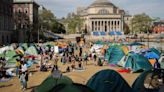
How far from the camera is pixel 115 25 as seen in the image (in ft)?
510

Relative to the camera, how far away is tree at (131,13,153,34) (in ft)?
446

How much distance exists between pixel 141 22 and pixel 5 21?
3054 inches

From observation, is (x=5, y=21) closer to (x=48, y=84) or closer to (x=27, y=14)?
(x=27, y=14)

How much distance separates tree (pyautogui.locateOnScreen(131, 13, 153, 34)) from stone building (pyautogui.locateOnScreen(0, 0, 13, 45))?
72.1 m

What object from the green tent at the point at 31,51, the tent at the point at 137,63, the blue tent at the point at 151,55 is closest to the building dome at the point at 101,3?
the green tent at the point at 31,51

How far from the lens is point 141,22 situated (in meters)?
136

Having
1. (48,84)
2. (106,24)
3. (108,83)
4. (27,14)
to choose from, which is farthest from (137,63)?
(106,24)

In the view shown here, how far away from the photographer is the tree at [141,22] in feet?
446

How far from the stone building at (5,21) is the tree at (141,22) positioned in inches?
2839

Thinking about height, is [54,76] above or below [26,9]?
below

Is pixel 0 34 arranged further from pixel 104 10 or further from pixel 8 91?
pixel 104 10

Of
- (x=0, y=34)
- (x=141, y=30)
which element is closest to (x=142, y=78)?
(x=0, y=34)

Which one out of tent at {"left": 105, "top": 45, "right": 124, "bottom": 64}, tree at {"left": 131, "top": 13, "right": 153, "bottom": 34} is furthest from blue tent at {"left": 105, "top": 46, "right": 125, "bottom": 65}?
tree at {"left": 131, "top": 13, "right": 153, "bottom": 34}

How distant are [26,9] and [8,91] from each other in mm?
79923
